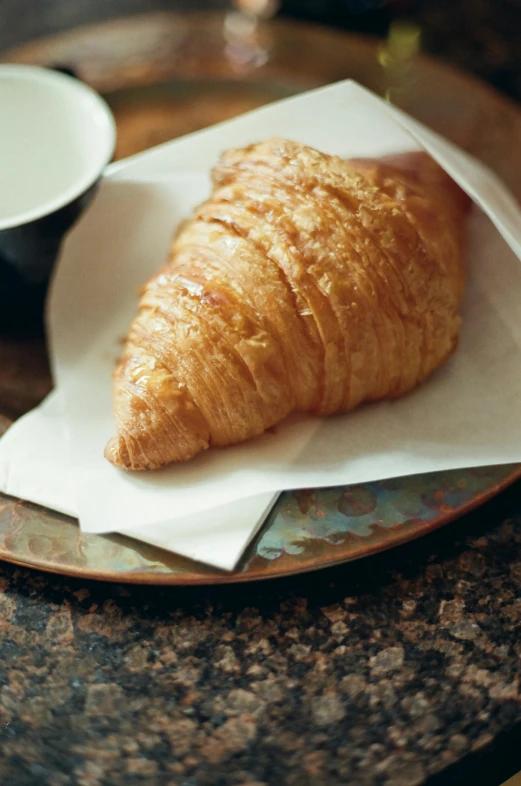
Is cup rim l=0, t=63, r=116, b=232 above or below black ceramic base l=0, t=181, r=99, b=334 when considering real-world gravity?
above

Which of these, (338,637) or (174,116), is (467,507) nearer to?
(338,637)

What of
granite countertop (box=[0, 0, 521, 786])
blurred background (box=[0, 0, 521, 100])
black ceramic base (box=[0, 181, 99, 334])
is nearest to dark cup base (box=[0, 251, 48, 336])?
black ceramic base (box=[0, 181, 99, 334])

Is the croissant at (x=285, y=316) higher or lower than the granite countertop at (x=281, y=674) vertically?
higher

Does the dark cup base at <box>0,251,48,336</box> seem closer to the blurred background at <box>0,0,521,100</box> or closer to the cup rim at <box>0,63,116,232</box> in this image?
the cup rim at <box>0,63,116,232</box>

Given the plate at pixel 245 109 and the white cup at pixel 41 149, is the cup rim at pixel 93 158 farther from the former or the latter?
the plate at pixel 245 109

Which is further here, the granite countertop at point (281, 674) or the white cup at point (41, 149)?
the white cup at point (41, 149)

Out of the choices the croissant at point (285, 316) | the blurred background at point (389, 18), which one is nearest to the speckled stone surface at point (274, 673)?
the croissant at point (285, 316)
